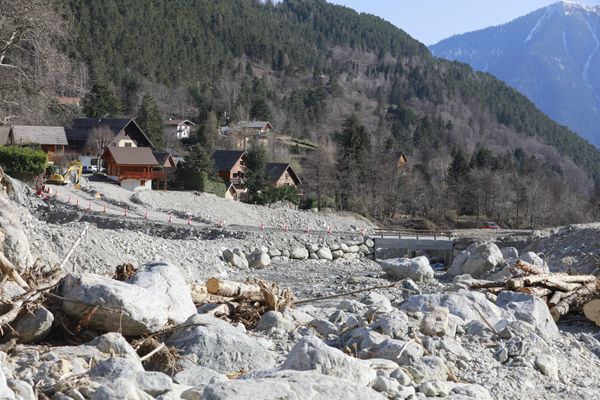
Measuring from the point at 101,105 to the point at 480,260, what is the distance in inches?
2385

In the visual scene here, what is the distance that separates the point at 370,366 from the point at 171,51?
389 ft

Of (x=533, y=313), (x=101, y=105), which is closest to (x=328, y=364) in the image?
(x=533, y=313)

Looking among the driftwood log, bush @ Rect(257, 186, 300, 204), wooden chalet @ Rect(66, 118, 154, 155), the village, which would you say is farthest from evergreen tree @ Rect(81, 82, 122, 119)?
the driftwood log

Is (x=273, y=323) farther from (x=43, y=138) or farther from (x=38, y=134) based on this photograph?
(x=43, y=138)

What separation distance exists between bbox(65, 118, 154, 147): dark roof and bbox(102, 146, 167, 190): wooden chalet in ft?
31.5

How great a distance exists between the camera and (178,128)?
92.8m

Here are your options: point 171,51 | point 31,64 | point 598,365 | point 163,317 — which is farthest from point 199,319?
point 171,51

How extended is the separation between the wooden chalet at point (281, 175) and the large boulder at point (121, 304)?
5490 cm

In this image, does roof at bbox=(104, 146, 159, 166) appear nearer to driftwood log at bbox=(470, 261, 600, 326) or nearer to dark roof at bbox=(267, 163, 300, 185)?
dark roof at bbox=(267, 163, 300, 185)

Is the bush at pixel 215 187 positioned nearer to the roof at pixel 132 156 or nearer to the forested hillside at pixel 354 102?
the roof at pixel 132 156

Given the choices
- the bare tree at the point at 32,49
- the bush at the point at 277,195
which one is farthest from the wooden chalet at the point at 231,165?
the bare tree at the point at 32,49

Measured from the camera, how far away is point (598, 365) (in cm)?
1238

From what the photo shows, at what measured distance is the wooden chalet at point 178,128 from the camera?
9044 centimetres

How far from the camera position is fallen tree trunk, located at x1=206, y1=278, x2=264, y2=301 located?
1198cm
